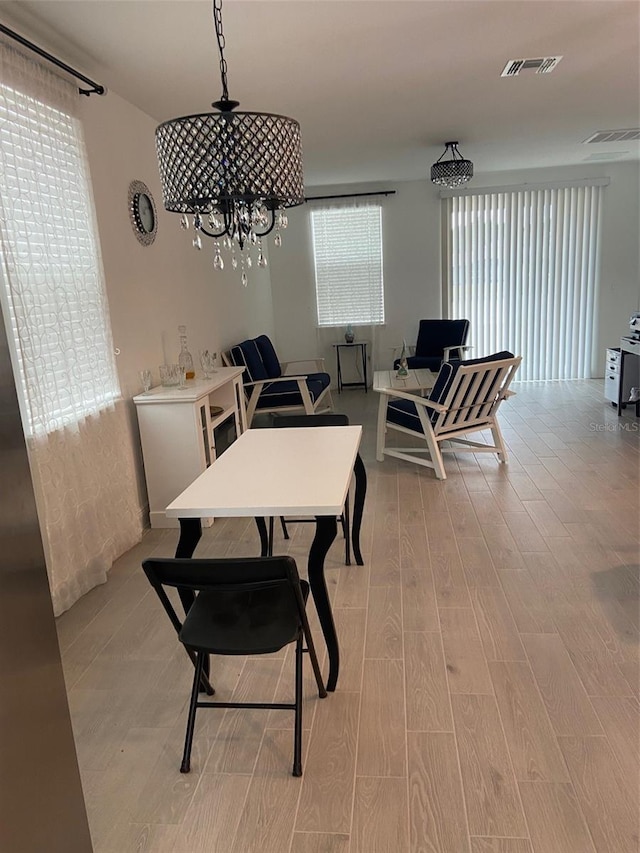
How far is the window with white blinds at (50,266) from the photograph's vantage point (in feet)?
7.77

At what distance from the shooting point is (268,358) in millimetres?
6082

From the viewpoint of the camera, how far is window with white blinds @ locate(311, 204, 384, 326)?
7371 millimetres

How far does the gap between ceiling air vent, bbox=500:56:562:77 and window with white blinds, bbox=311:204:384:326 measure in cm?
402

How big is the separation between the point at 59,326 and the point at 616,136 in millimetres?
5099

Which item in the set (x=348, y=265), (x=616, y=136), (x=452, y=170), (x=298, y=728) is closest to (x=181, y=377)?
(x=298, y=728)

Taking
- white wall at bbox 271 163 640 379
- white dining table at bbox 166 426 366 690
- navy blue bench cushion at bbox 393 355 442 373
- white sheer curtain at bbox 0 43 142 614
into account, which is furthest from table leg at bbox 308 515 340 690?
white wall at bbox 271 163 640 379

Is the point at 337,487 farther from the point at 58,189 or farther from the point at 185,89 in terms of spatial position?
the point at 185,89

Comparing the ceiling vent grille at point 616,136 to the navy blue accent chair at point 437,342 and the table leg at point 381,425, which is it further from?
the table leg at point 381,425

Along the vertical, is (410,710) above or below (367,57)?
below

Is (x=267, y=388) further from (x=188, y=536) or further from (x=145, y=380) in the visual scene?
(x=188, y=536)

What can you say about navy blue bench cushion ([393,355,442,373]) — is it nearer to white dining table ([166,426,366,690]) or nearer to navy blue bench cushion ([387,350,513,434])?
navy blue bench cushion ([387,350,513,434])

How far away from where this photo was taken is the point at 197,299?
4.73 m

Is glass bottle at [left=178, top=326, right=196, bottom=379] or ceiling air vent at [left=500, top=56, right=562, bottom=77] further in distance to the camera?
glass bottle at [left=178, top=326, right=196, bottom=379]

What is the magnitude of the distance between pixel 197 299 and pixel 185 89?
1647 millimetres
